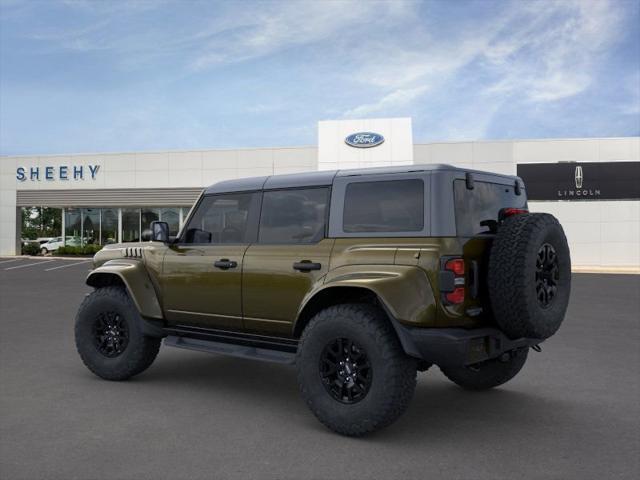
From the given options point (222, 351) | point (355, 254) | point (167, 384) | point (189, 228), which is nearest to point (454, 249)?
point (355, 254)

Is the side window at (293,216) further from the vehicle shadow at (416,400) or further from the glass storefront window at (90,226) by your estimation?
the glass storefront window at (90,226)

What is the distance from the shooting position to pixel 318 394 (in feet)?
14.6

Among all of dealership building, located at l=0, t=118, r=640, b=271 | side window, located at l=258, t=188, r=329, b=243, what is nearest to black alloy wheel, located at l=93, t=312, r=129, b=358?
side window, located at l=258, t=188, r=329, b=243

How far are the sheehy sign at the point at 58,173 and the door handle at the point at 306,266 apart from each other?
31638mm

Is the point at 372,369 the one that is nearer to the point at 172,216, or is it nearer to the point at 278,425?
the point at 278,425

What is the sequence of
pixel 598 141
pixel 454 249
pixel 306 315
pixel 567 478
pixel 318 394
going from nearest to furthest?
pixel 567 478 < pixel 454 249 < pixel 318 394 < pixel 306 315 < pixel 598 141

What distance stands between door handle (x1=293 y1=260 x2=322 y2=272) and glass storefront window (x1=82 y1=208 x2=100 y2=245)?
33445 mm

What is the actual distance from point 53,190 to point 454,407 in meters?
33.9

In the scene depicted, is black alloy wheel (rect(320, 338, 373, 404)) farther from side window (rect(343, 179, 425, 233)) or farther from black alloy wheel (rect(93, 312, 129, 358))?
black alloy wheel (rect(93, 312, 129, 358))

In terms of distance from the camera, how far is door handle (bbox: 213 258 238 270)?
5.20 metres

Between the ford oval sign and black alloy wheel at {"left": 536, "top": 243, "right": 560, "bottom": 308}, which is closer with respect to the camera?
black alloy wheel at {"left": 536, "top": 243, "right": 560, "bottom": 308}

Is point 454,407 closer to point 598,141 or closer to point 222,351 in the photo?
point 222,351

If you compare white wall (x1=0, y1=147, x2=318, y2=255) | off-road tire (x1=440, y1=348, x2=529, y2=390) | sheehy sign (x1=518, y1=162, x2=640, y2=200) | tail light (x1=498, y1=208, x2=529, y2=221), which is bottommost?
off-road tire (x1=440, y1=348, x2=529, y2=390)

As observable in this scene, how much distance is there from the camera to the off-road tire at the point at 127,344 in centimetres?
589
